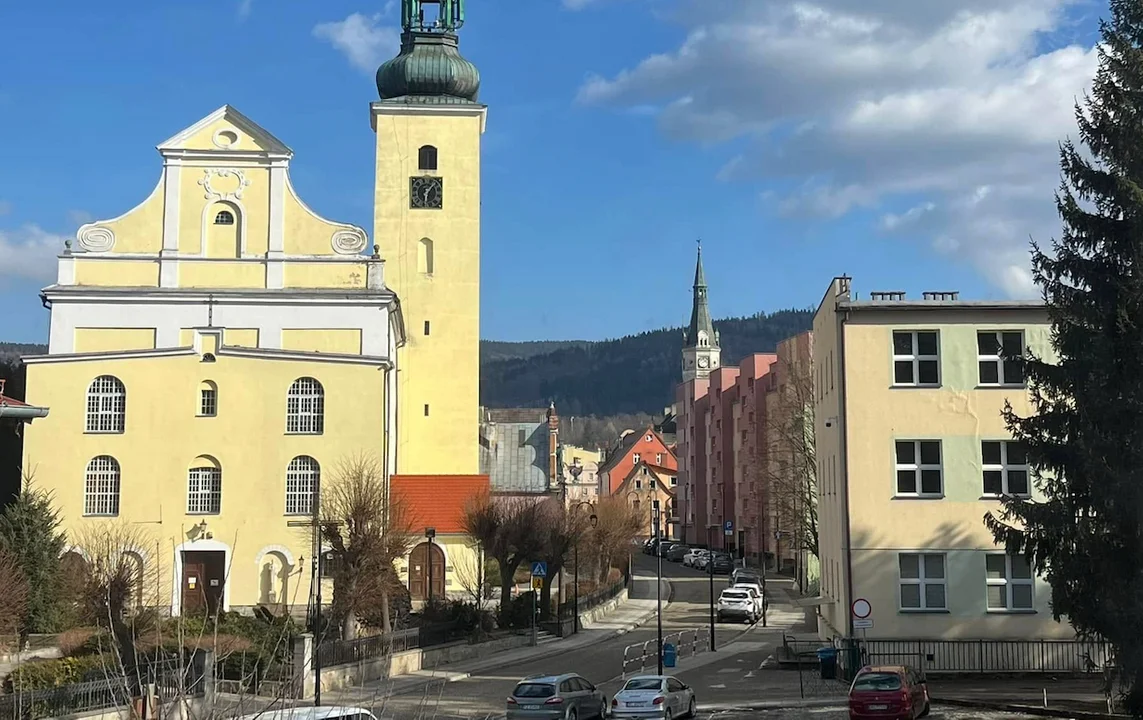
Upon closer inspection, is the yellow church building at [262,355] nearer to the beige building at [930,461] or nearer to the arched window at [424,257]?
the arched window at [424,257]

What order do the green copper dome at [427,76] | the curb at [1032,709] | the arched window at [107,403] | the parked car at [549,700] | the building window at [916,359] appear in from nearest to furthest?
the curb at [1032,709] < the parked car at [549,700] < the building window at [916,359] < the arched window at [107,403] < the green copper dome at [427,76]

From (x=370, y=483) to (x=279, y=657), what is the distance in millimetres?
11914

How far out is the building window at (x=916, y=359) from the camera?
115 feet

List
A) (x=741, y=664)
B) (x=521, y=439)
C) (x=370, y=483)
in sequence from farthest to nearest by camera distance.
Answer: (x=521, y=439), (x=370, y=483), (x=741, y=664)

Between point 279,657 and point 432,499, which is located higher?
point 432,499

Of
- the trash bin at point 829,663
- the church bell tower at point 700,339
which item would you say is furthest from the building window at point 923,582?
the church bell tower at point 700,339

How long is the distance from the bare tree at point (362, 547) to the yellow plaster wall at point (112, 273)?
16407 mm

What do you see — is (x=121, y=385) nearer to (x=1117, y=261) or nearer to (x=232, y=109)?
(x=232, y=109)

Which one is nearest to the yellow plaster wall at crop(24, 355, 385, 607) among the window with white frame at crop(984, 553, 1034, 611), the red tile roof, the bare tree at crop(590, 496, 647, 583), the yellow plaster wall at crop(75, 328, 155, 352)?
the yellow plaster wall at crop(75, 328, 155, 352)

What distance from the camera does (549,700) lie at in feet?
84.4

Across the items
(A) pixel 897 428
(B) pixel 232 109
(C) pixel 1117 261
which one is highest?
(B) pixel 232 109

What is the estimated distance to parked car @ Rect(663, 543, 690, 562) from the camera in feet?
334

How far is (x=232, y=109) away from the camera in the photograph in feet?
182

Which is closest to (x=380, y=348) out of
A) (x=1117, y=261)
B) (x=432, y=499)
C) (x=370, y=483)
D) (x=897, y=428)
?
(x=432, y=499)
